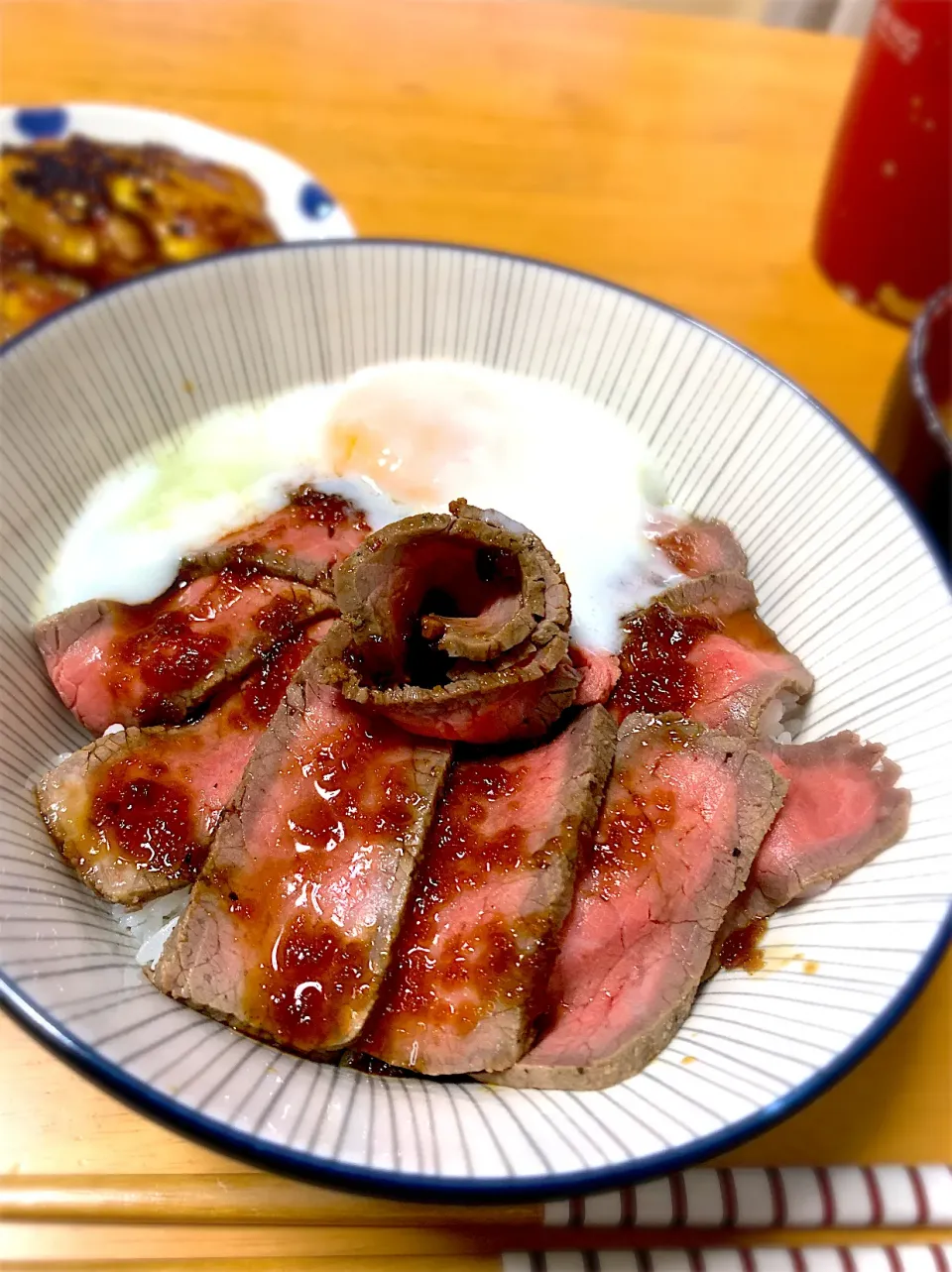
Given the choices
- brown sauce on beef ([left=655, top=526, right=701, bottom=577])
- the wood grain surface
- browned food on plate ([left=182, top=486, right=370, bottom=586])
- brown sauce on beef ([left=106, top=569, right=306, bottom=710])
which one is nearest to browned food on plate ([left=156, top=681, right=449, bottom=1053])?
brown sauce on beef ([left=106, top=569, right=306, bottom=710])

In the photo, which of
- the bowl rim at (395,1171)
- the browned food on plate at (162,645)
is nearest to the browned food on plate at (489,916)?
the bowl rim at (395,1171)

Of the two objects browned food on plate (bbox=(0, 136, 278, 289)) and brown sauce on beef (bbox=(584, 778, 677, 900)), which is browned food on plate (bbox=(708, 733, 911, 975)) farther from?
browned food on plate (bbox=(0, 136, 278, 289))

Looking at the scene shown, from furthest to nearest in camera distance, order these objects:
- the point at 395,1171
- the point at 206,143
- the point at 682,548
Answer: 1. the point at 206,143
2. the point at 682,548
3. the point at 395,1171

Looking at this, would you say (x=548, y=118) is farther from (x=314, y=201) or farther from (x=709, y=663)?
(x=709, y=663)

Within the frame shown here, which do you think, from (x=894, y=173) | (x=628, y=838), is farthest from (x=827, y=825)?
(x=894, y=173)

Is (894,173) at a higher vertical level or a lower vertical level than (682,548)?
higher

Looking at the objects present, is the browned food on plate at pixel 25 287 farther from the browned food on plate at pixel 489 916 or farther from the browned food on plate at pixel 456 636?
the browned food on plate at pixel 489 916

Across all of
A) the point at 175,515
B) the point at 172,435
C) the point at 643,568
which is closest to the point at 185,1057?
the point at 175,515
